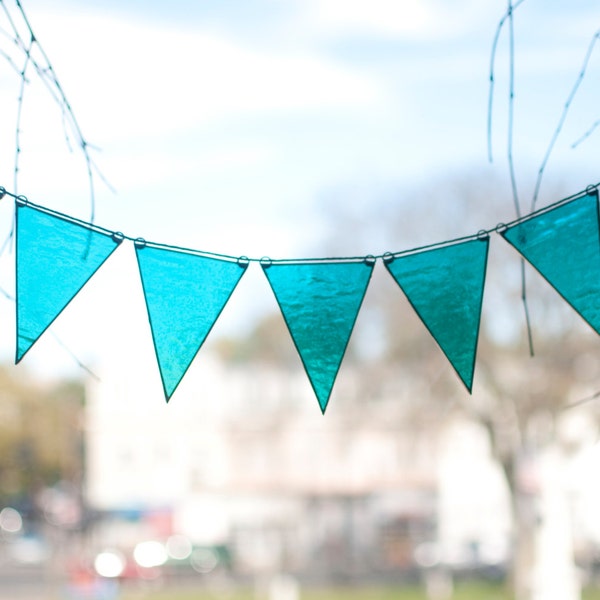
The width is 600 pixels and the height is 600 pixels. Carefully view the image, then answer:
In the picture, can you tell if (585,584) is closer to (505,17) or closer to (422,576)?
(422,576)

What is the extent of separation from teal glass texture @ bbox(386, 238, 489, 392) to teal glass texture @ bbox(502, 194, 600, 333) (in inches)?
6.6

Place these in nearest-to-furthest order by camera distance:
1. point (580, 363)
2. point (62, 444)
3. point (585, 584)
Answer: point (580, 363)
point (585, 584)
point (62, 444)

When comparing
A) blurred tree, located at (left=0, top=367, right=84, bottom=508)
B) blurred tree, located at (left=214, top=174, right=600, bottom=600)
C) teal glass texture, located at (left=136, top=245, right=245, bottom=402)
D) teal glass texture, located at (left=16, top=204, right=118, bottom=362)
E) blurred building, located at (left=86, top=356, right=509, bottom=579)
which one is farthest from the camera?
blurred tree, located at (left=0, top=367, right=84, bottom=508)

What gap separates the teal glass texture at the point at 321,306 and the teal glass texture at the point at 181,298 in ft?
0.51

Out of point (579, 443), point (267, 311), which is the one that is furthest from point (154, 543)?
point (579, 443)

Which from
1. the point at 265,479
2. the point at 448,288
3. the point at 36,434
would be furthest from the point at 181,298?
the point at 36,434

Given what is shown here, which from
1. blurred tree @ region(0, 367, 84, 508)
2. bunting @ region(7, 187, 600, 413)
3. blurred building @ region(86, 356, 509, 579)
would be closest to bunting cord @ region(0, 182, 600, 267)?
bunting @ region(7, 187, 600, 413)

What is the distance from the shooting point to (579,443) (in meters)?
34.3

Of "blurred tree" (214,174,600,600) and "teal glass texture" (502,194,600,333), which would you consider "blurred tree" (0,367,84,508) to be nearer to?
"blurred tree" (214,174,600,600)

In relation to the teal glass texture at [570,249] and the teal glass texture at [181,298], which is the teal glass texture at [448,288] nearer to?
the teal glass texture at [570,249]

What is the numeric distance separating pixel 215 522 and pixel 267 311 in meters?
23.0

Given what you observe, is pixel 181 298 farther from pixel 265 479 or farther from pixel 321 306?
pixel 265 479

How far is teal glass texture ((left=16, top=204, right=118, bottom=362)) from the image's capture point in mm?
4602

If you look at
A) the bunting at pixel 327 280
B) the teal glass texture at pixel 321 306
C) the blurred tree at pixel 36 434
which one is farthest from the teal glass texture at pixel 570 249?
the blurred tree at pixel 36 434
